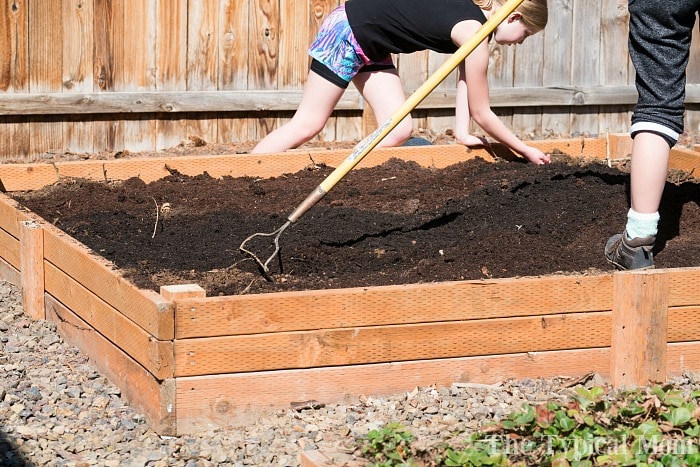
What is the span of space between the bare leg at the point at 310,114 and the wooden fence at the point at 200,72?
1581mm

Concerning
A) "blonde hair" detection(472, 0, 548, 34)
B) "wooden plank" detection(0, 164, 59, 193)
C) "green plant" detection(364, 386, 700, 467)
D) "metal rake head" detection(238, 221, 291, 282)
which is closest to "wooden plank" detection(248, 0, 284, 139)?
"wooden plank" detection(0, 164, 59, 193)

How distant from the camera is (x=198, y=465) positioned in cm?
343

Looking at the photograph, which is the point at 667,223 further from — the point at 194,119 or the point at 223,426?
the point at 194,119

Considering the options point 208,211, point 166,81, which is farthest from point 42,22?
point 208,211

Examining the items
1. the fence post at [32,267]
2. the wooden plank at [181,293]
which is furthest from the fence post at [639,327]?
the fence post at [32,267]

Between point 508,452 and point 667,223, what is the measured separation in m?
2.65

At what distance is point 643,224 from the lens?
436cm

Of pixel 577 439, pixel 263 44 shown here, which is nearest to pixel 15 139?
pixel 263 44

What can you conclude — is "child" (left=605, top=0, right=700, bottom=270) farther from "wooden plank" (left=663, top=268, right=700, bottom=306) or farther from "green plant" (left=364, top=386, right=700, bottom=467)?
"green plant" (left=364, top=386, right=700, bottom=467)

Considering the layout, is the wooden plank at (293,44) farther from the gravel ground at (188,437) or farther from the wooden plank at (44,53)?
the gravel ground at (188,437)

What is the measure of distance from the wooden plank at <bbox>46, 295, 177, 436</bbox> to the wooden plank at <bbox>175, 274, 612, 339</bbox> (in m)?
0.22

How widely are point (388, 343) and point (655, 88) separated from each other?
1.45 m

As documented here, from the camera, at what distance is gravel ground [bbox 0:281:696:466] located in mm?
3488

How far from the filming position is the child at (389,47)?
5.88m
